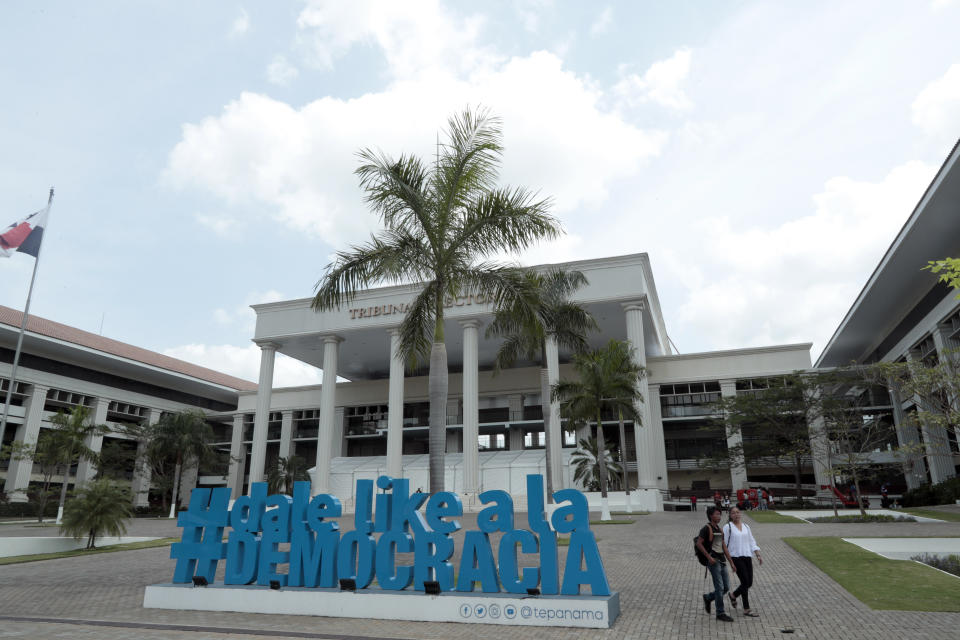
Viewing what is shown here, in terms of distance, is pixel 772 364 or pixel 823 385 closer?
pixel 823 385

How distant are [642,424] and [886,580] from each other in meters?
25.5

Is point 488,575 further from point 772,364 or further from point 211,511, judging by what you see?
point 772,364

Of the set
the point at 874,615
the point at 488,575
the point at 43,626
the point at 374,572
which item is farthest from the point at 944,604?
the point at 43,626

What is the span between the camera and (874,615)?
9.25 meters

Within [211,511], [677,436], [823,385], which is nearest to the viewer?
[211,511]

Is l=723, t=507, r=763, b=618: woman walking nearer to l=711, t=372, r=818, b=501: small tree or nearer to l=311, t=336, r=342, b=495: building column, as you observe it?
l=711, t=372, r=818, b=501: small tree

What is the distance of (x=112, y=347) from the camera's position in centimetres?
5941

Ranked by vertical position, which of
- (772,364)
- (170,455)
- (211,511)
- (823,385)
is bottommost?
(211,511)

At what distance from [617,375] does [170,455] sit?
37469 mm

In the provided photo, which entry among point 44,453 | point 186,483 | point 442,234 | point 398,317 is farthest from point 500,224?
point 186,483

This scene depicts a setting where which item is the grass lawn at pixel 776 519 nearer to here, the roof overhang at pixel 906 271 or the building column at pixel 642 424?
the building column at pixel 642 424

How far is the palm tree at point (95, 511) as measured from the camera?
855 inches

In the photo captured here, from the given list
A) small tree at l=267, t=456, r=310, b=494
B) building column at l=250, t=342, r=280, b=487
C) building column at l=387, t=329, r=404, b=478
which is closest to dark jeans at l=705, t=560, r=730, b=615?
building column at l=387, t=329, r=404, b=478

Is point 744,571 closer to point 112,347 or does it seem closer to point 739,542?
point 739,542
